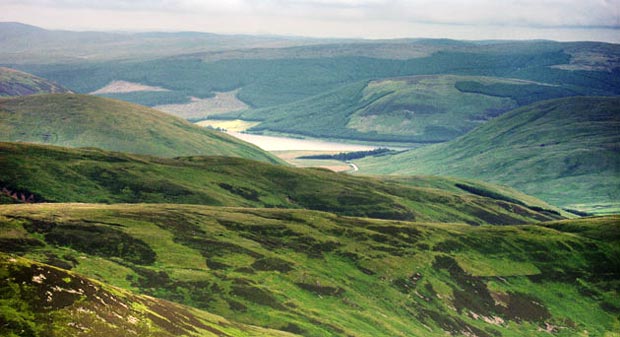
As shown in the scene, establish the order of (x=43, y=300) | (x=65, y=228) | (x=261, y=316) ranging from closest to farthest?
(x=43, y=300), (x=261, y=316), (x=65, y=228)

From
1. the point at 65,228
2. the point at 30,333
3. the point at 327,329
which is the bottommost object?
the point at 327,329

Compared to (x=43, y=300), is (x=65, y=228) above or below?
Result: below

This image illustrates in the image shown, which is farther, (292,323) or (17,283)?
(292,323)

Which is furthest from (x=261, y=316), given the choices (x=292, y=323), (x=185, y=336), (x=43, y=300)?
(x=43, y=300)

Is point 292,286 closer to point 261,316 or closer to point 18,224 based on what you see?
point 261,316

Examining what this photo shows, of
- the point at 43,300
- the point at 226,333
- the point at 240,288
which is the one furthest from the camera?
the point at 240,288

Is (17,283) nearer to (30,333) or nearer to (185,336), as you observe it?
(30,333)
